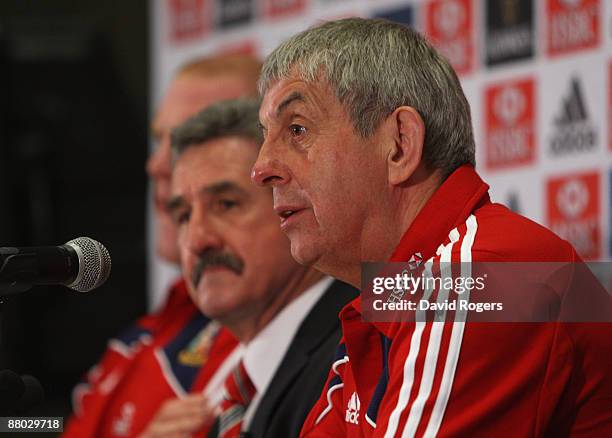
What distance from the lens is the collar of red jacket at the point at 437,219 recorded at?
1.63 meters

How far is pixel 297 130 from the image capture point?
5.79 feet

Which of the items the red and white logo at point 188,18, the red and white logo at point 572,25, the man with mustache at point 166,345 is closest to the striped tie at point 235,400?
the man with mustache at point 166,345

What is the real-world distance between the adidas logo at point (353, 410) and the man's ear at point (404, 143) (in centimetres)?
31

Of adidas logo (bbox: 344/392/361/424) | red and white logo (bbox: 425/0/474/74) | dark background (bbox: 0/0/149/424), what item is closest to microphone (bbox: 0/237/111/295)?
adidas logo (bbox: 344/392/361/424)

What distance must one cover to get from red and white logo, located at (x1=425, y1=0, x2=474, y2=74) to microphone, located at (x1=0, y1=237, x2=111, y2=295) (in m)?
1.77

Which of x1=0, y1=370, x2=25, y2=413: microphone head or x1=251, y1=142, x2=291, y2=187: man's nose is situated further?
x1=251, y1=142, x2=291, y2=187: man's nose

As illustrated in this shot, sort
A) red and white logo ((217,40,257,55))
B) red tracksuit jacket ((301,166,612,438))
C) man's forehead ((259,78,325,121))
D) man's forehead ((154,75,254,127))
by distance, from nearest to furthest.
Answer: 1. red tracksuit jacket ((301,166,612,438))
2. man's forehead ((259,78,325,121))
3. man's forehead ((154,75,254,127))
4. red and white logo ((217,40,257,55))

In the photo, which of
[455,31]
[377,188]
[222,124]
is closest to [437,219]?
[377,188]

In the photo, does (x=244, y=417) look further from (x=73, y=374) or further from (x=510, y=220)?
(x=73, y=374)

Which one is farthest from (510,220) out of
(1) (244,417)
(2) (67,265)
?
(1) (244,417)

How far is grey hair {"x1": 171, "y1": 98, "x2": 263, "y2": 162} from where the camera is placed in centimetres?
251

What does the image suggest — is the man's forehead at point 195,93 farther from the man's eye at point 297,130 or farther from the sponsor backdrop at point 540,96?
the man's eye at point 297,130

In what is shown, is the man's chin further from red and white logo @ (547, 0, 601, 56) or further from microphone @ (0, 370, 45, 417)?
red and white logo @ (547, 0, 601, 56)

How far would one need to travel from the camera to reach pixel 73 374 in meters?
4.53
